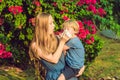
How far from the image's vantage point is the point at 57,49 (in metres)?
5.43

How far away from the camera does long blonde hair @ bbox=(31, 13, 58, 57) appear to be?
5.43 meters

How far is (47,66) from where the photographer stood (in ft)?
18.6

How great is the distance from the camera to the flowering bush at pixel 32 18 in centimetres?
1016

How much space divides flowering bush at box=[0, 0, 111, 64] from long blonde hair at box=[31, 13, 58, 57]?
456cm

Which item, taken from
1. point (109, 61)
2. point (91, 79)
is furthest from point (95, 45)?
point (109, 61)

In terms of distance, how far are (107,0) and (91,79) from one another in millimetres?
2141

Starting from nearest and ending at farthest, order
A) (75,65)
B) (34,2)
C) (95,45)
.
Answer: (75,65) < (34,2) < (95,45)

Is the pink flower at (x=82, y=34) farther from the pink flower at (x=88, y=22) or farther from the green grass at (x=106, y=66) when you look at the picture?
the green grass at (x=106, y=66)

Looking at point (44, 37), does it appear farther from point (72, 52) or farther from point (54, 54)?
point (72, 52)

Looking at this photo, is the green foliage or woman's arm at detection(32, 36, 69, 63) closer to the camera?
woman's arm at detection(32, 36, 69, 63)

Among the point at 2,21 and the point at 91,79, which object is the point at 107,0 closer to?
the point at 91,79

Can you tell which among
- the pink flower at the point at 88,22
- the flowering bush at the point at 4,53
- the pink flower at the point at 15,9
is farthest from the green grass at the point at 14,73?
the pink flower at the point at 88,22

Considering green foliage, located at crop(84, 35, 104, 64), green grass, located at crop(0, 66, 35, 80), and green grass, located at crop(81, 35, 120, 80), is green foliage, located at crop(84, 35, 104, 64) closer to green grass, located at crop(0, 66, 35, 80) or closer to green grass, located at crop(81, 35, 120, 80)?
green grass, located at crop(81, 35, 120, 80)

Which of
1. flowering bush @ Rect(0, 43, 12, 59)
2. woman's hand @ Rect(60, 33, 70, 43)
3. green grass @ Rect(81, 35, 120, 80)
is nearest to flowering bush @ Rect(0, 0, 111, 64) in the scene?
flowering bush @ Rect(0, 43, 12, 59)
